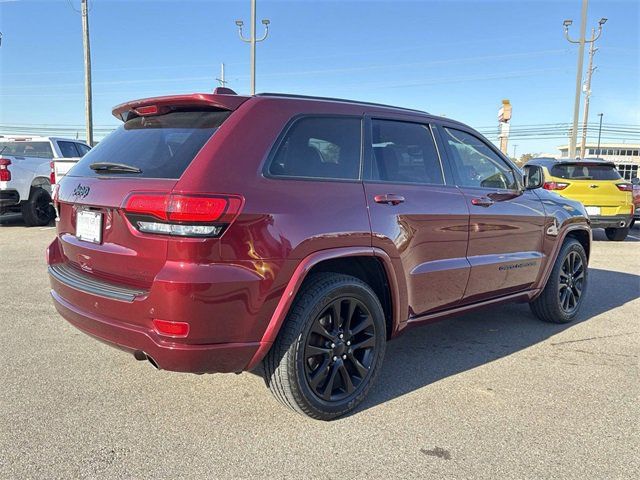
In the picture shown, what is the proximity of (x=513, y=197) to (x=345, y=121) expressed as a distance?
1.83 m

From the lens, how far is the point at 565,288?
5078 millimetres

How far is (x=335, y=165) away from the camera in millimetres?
3137

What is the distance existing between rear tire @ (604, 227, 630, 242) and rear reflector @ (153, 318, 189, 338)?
11159 mm

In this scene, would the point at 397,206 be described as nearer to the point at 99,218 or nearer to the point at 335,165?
the point at 335,165

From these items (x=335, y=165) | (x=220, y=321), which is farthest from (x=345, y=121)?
(x=220, y=321)

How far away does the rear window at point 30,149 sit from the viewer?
11703 mm

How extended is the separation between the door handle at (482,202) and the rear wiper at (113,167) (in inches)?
93.6

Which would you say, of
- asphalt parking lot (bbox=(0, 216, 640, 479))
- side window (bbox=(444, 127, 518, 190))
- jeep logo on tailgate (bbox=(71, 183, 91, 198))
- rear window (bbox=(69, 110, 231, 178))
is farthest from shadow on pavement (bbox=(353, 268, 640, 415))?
jeep logo on tailgate (bbox=(71, 183, 91, 198))

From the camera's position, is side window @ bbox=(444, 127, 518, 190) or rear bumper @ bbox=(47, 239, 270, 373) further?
side window @ bbox=(444, 127, 518, 190)

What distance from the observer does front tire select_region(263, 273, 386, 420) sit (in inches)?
112

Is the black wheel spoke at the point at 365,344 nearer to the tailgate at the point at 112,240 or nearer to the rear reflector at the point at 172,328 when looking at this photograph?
the rear reflector at the point at 172,328

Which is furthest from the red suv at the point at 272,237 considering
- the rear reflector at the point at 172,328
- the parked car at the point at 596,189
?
the parked car at the point at 596,189

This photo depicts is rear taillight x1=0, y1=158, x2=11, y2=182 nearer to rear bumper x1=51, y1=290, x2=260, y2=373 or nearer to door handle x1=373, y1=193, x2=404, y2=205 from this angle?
rear bumper x1=51, y1=290, x2=260, y2=373

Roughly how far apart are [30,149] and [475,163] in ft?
35.7
